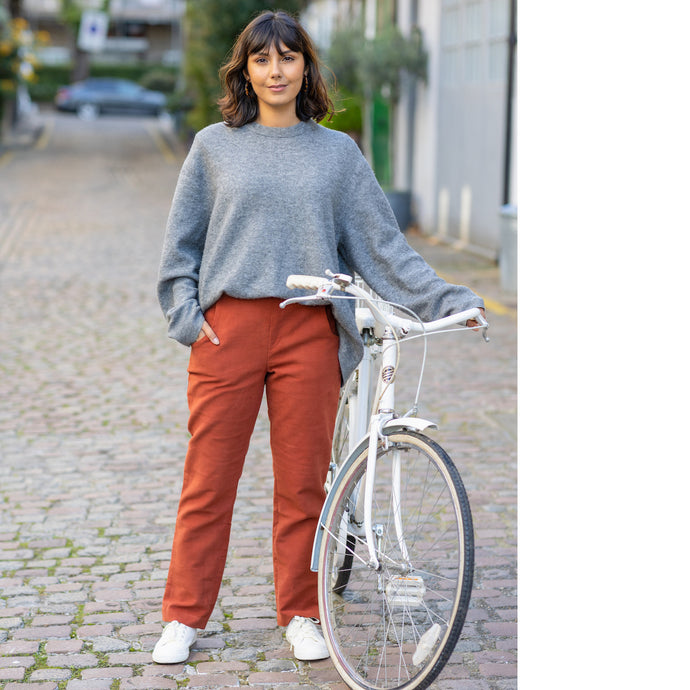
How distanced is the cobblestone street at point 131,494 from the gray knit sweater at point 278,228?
978 mm

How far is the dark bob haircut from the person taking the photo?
10.4 ft

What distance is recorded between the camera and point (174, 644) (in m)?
3.38

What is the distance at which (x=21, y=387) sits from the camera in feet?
23.6

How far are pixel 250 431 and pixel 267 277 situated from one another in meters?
0.47

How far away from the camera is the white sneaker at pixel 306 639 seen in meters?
3.38

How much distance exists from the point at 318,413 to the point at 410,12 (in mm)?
14495

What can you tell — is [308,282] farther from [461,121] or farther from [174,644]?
[461,121]

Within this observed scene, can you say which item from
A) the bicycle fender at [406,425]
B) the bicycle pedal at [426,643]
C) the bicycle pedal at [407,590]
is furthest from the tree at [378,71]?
the bicycle pedal at [426,643]

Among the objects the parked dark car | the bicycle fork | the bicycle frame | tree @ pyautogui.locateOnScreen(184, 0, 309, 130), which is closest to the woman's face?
the bicycle frame

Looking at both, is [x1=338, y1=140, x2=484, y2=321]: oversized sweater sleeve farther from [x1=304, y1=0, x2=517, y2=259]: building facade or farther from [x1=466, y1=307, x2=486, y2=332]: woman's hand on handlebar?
[x1=304, y1=0, x2=517, y2=259]: building facade
